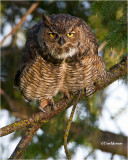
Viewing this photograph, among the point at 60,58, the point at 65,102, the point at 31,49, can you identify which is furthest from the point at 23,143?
the point at 31,49

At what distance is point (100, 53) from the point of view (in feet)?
8.96

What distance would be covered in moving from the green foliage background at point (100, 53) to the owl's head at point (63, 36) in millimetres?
169

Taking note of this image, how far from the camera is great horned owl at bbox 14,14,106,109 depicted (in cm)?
201

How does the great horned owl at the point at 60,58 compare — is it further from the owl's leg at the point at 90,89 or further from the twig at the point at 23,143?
the twig at the point at 23,143

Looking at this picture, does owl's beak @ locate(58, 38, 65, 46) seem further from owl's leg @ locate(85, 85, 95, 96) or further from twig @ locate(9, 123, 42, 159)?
twig @ locate(9, 123, 42, 159)

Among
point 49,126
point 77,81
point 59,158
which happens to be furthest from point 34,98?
point 59,158

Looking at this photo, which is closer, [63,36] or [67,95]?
[63,36]

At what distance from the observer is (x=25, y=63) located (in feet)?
7.64

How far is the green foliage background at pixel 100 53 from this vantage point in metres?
2.02

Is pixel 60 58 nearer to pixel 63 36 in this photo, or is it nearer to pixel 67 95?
pixel 63 36

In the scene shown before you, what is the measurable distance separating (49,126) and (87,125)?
43 cm

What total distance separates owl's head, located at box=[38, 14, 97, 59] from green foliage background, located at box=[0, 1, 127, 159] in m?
0.17

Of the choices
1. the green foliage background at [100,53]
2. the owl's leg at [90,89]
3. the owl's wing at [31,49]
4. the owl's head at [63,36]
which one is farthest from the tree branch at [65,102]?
the owl's wing at [31,49]

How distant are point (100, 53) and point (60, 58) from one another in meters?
0.75
